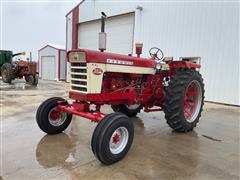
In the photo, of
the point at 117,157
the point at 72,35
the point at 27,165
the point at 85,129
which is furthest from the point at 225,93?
the point at 72,35

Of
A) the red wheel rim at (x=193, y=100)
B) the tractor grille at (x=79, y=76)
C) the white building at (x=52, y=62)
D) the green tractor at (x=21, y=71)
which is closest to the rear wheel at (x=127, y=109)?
the red wheel rim at (x=193, y=100)

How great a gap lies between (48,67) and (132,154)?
15.1m

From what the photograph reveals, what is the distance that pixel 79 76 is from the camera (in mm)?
2969

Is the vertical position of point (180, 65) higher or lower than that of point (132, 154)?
higher

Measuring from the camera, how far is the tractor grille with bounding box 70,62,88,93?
9.36 ft

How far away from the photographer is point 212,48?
734cm

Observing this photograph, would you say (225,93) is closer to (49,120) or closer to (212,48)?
(212,48)

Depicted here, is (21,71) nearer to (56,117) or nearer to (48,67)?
(48,67)

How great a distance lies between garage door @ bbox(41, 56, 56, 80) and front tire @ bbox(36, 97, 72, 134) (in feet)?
42.2

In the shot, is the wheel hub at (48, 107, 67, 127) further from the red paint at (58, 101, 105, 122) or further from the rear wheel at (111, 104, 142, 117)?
the rear wheel at (111, 104, 142, 117)

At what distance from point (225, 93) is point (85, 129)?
5.28m

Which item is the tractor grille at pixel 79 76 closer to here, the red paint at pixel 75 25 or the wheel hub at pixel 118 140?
the wheel hub at pixel 118 140

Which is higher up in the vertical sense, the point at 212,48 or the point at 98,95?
the point at 212,48

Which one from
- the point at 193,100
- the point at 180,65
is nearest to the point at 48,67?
the point at 193,100
